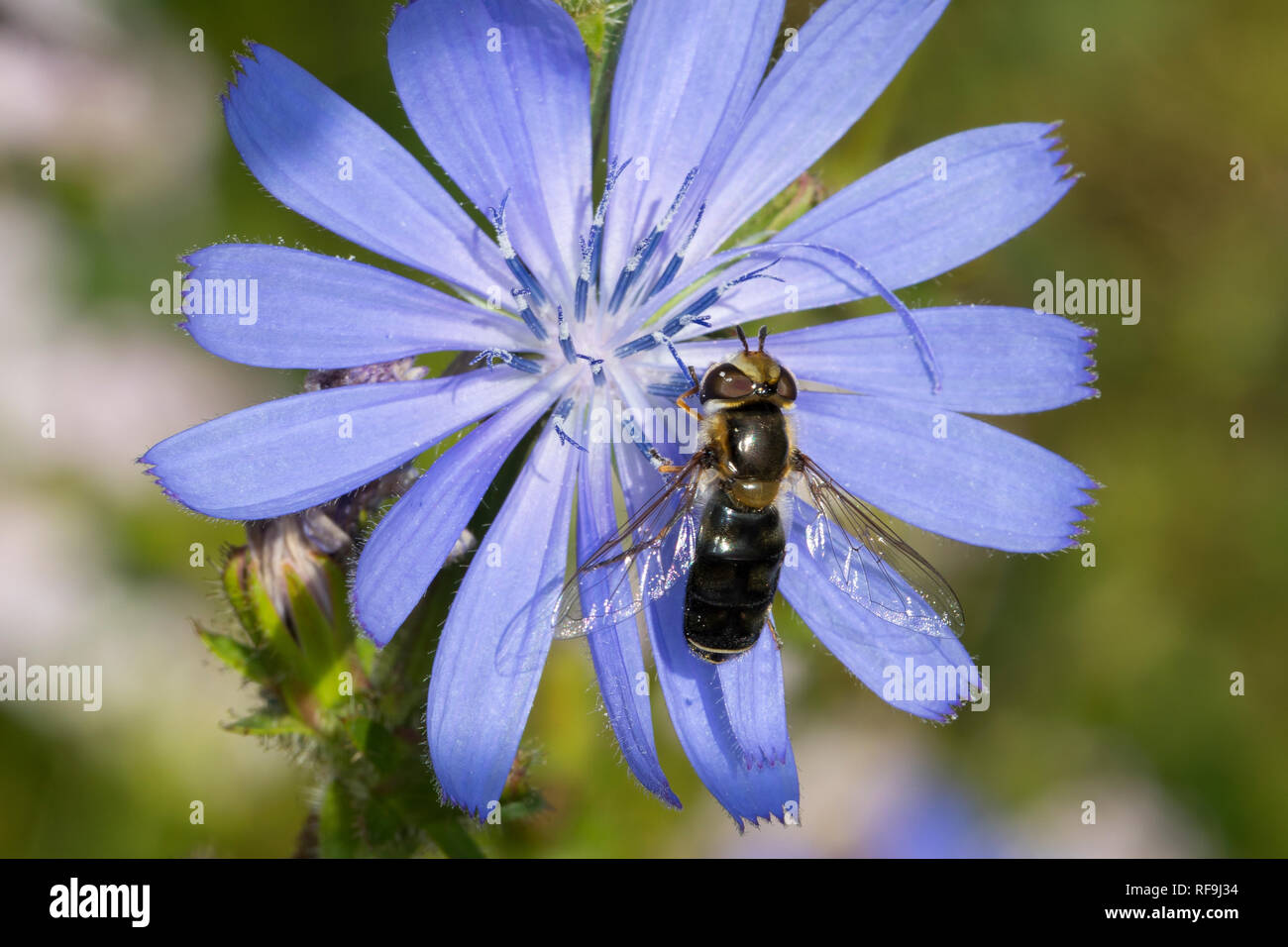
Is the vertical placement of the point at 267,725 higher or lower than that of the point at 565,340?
lower

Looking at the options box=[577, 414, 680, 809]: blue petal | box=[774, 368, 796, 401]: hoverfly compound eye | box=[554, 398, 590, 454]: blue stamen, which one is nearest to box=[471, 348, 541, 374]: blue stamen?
box=[554, 398, 590, 454]: blue stamen

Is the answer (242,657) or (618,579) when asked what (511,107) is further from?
(242,657)

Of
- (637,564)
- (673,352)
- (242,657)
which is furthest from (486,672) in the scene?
(673,352)

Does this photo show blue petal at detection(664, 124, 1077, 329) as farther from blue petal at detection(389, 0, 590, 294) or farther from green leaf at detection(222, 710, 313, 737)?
green leaf at detection(222, 710, 313, 737)

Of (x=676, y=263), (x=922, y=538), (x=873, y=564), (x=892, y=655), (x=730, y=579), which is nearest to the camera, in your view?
(x=730, y=579)
